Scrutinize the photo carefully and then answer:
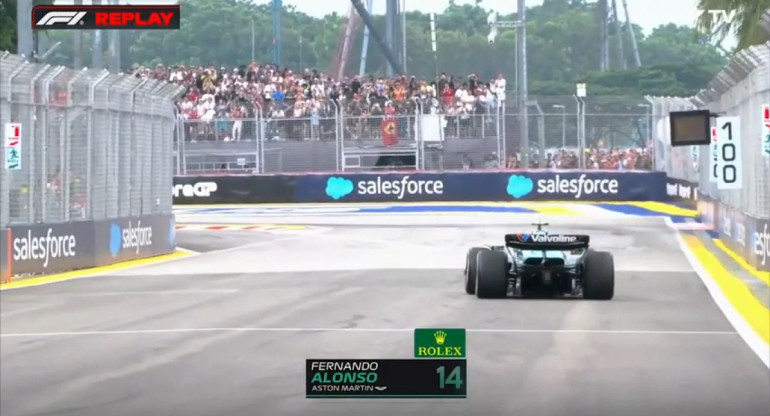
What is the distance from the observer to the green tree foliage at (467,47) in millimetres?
8008

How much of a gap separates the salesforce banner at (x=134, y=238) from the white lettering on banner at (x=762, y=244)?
345 inches

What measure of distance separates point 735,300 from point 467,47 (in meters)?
7.65

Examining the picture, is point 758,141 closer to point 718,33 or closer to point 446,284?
point 446,284

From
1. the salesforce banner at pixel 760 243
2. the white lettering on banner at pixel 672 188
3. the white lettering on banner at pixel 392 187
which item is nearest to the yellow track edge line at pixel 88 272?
the salesforce banner at pixel 760 243

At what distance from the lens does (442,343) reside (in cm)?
641

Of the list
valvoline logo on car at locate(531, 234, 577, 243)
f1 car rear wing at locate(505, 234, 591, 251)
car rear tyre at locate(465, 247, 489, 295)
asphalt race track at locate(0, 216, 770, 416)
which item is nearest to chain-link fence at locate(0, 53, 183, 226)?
asphalt race track at locate(0, 216, 770, 416)

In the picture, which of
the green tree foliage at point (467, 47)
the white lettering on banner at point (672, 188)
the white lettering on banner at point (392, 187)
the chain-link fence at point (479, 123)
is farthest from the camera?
the white lettering on banner at point (392, 187)

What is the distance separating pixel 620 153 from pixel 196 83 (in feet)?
8.60

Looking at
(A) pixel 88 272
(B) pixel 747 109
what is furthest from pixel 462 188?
(B) pixel 747 109

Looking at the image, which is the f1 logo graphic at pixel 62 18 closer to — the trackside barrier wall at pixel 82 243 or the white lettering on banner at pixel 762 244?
the trackside barrier wall at pixel 82 243

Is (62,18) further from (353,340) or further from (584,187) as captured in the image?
(584,187)

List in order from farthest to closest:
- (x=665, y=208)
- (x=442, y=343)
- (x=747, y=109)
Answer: (x=665, y=208) → (x=747, y=109) → (x=442, y=343)

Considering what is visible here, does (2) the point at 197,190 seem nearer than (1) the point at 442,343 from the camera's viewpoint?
No

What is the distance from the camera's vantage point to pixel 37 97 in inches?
737
